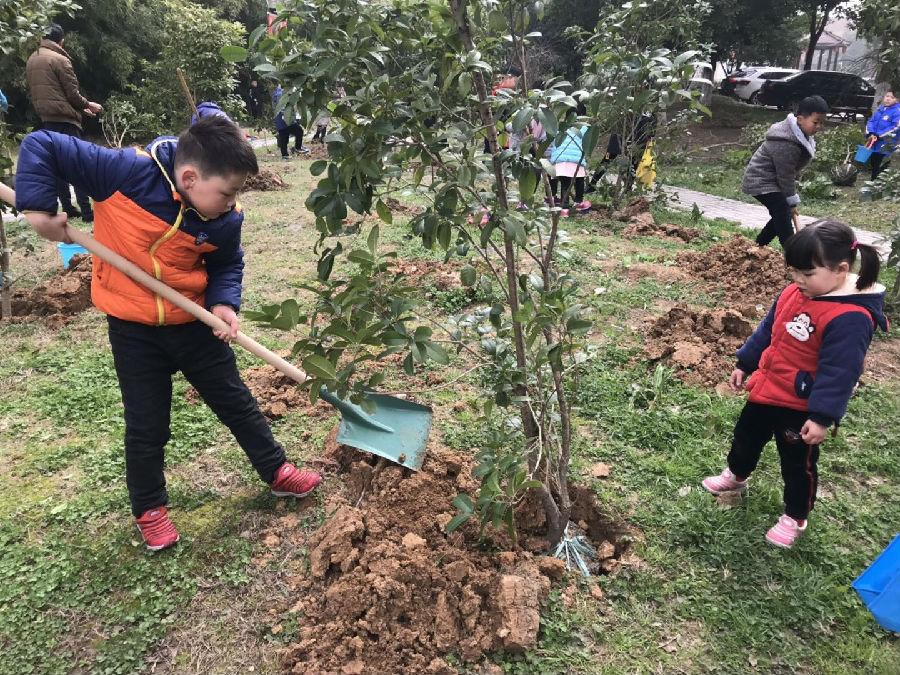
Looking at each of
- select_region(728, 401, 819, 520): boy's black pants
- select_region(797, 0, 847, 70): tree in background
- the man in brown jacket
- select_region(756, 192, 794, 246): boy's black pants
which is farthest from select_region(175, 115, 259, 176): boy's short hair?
select_region(797, 0, 847, 70): tree in background

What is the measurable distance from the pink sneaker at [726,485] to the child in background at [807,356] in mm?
113

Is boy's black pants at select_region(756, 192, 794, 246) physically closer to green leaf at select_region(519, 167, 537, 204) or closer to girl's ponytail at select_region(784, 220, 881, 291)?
girl's ponytail at select_region(784, 220, 881, 291)

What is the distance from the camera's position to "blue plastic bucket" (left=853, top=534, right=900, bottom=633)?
184 centimetres

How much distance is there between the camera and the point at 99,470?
279cm

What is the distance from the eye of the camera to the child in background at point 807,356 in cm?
198

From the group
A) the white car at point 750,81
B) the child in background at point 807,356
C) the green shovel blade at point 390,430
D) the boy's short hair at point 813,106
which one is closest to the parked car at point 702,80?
the child in background at point 807,356

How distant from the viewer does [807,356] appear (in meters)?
2.14

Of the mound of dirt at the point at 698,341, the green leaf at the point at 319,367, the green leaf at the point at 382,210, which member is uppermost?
the green leaf at the point at 382,210

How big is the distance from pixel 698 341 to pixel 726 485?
150cm

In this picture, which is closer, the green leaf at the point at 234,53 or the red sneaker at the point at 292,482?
the green leaf at the point at 234,53

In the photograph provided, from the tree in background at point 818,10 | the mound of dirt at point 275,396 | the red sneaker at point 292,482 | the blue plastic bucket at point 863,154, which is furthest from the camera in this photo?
the tree in background at point 818,10

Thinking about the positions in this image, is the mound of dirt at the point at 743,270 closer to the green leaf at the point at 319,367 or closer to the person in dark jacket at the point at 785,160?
the person in dark jacket at the point at 785,160

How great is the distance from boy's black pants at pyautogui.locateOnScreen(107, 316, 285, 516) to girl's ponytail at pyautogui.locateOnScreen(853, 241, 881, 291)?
2360mm

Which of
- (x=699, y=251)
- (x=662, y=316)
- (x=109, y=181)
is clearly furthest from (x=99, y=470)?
(x=699, y=251)
